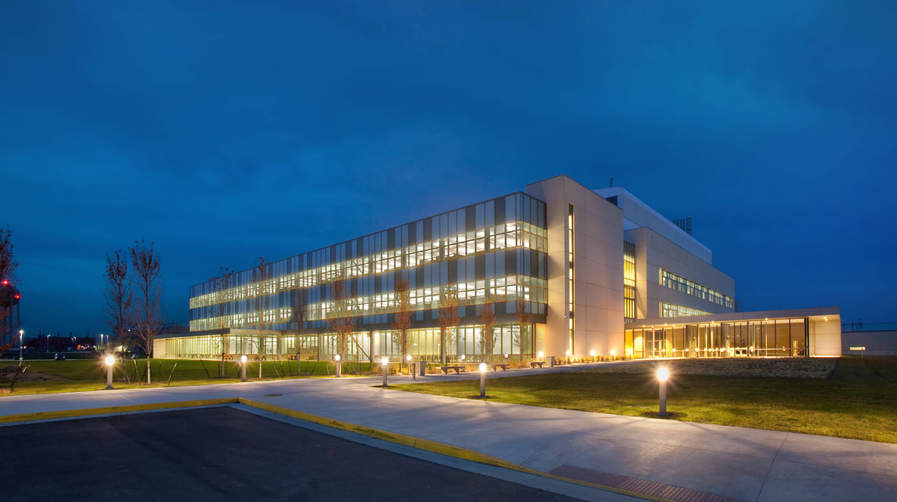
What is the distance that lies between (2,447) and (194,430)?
3337 millimetres

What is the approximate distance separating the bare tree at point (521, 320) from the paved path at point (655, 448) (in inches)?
1168

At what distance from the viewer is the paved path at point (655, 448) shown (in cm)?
687

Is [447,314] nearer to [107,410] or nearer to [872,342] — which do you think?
[107,410]

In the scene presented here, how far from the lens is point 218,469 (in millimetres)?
8172

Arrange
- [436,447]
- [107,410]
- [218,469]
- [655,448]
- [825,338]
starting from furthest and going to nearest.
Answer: [825,338] < [107,410] < [436,447] < [655,448] < [218,469]

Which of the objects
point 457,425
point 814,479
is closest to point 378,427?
point 457,425

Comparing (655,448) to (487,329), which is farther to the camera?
(487,329)

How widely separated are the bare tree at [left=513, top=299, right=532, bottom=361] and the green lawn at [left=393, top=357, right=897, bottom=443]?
21.1 meters

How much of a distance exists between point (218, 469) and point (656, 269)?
217 ft

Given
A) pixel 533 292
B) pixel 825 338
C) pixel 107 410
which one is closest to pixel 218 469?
pixel 107 410

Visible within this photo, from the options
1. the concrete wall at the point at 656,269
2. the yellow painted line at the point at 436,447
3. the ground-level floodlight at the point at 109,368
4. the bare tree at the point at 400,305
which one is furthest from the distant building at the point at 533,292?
the yellow painted line at the point at 436,447

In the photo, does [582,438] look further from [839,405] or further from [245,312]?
[245,312]

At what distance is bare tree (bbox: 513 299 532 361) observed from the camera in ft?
146

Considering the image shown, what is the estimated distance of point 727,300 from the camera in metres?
101
